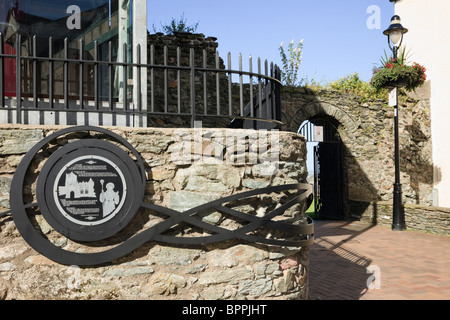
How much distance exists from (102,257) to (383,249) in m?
6.49

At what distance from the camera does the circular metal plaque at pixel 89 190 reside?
3293mm

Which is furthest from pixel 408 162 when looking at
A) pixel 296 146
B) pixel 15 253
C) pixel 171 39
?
pixel 15 253

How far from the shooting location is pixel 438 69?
1275 centimetres

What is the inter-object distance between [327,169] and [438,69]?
4.75 metres

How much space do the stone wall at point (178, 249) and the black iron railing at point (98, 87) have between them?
0.36m

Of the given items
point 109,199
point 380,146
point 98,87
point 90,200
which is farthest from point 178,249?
point 380,146

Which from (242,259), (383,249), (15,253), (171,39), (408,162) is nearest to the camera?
(15,253)

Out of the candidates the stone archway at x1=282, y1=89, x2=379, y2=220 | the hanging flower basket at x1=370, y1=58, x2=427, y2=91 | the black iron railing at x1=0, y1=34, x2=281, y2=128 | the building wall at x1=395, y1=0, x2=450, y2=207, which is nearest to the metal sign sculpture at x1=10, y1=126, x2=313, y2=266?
the black iron railing at x1=0, y1=34, x2=281, y2=128

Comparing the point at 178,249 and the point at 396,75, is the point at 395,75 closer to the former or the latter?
the point at 396,75

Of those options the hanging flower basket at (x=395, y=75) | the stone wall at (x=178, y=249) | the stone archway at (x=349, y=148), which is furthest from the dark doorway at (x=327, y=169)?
the stone wall at (x=178, y=249)

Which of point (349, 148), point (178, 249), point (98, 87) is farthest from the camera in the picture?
point (349, 148)

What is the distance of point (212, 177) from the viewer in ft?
12.1

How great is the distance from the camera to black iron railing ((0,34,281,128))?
A: 3.65m
